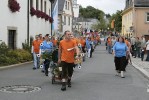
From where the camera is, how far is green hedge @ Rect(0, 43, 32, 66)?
20.2 m

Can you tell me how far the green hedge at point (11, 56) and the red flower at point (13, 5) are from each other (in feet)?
8.09

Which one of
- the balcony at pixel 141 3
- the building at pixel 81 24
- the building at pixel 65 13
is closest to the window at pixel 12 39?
the balcony at pixel 141 3

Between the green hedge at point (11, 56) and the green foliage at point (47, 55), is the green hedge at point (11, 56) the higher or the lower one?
the lower one

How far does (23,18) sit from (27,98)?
1680 centimetres

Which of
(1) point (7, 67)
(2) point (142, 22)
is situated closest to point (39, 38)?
(1) point (7, 67)

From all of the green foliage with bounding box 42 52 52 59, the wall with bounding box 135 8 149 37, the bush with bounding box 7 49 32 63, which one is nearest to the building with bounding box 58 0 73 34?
the wall with bounding box 135 8 149 37

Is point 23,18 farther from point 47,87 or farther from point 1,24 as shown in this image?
point 47,87

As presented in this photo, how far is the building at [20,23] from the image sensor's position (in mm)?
22562

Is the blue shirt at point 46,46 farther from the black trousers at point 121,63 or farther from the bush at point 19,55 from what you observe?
the bush at point 19,55

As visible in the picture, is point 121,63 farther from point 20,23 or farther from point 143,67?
point 20,23

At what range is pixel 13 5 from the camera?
23.4 metres

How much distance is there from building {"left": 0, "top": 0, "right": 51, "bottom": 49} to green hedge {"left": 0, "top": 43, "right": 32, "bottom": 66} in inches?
38.7

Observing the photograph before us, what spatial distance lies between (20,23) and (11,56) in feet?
14.7

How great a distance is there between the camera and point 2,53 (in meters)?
20.8
